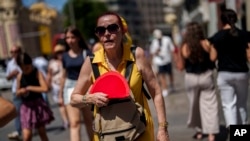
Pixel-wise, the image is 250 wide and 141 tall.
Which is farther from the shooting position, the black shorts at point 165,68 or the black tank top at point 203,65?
the black shorts at point 165,68

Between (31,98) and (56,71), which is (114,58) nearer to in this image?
(31,98)

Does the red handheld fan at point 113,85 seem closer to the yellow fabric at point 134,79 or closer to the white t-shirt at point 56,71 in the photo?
the yellow fabric at point 134,79

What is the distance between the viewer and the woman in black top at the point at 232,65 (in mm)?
5336

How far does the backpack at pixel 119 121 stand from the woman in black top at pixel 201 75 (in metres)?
3.11

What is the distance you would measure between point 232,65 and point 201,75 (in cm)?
73

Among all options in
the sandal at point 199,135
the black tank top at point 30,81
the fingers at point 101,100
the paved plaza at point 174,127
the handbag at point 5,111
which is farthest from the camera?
the paved plaza at point 174,127

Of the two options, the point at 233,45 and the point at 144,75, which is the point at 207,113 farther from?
the point at 144,75

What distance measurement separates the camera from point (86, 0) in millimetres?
72812

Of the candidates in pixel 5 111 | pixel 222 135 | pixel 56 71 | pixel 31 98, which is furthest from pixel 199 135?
pixel 5 111

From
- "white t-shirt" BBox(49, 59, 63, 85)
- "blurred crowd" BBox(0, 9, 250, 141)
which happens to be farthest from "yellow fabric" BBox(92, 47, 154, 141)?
"white t-shirt" BBox(49, 59, 63, 85)

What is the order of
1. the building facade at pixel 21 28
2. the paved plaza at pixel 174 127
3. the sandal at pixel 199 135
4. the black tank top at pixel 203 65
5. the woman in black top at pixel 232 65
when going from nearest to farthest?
the woman in black top at pixel 232 65 < the black tank top at pixel 203 65 < the sandal at pixel 199 135 < the paved plaza at pixel 174 127 < the building facade at pixel 21 28

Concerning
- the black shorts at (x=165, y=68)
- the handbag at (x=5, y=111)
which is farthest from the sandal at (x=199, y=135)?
the black shorts at (x=165, y=68)

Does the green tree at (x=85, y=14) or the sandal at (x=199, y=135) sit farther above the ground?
the green tree at (x=85, y=14)

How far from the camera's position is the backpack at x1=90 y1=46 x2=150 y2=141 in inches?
117
